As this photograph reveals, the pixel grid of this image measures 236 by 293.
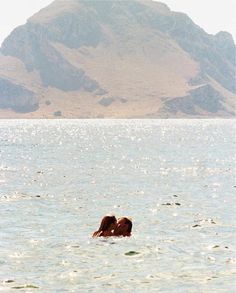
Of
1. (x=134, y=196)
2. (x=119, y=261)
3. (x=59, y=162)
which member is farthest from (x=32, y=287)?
(x=59, y=162)

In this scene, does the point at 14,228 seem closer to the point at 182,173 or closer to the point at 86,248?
the point at 86,248

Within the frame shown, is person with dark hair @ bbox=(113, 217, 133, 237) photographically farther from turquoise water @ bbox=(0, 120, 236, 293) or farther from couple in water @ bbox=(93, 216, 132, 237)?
turquoise water @ bbox=(0, 120, 236, 293)

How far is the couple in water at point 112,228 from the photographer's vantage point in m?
38.1

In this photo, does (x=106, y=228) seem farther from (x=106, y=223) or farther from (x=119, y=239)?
(x=119, y=239)

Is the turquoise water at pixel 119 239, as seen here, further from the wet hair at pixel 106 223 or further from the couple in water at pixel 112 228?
the wet hair at pixel 106 223

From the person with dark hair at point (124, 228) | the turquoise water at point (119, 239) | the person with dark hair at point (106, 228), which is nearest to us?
the turquoise water at point (119, 239)

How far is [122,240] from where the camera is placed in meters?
37.2

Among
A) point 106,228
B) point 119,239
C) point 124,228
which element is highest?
point 106,228

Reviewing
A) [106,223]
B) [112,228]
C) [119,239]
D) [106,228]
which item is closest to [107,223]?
[106,223]

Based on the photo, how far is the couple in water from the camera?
125 feet

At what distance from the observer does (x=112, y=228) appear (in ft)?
127

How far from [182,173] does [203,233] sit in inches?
1698

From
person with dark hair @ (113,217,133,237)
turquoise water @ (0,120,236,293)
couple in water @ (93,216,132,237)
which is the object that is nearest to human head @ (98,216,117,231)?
couple in water @ (93,216,132,237)

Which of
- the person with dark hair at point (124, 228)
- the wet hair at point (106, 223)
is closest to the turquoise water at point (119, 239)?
the person with dark hair at point (124, 228)
